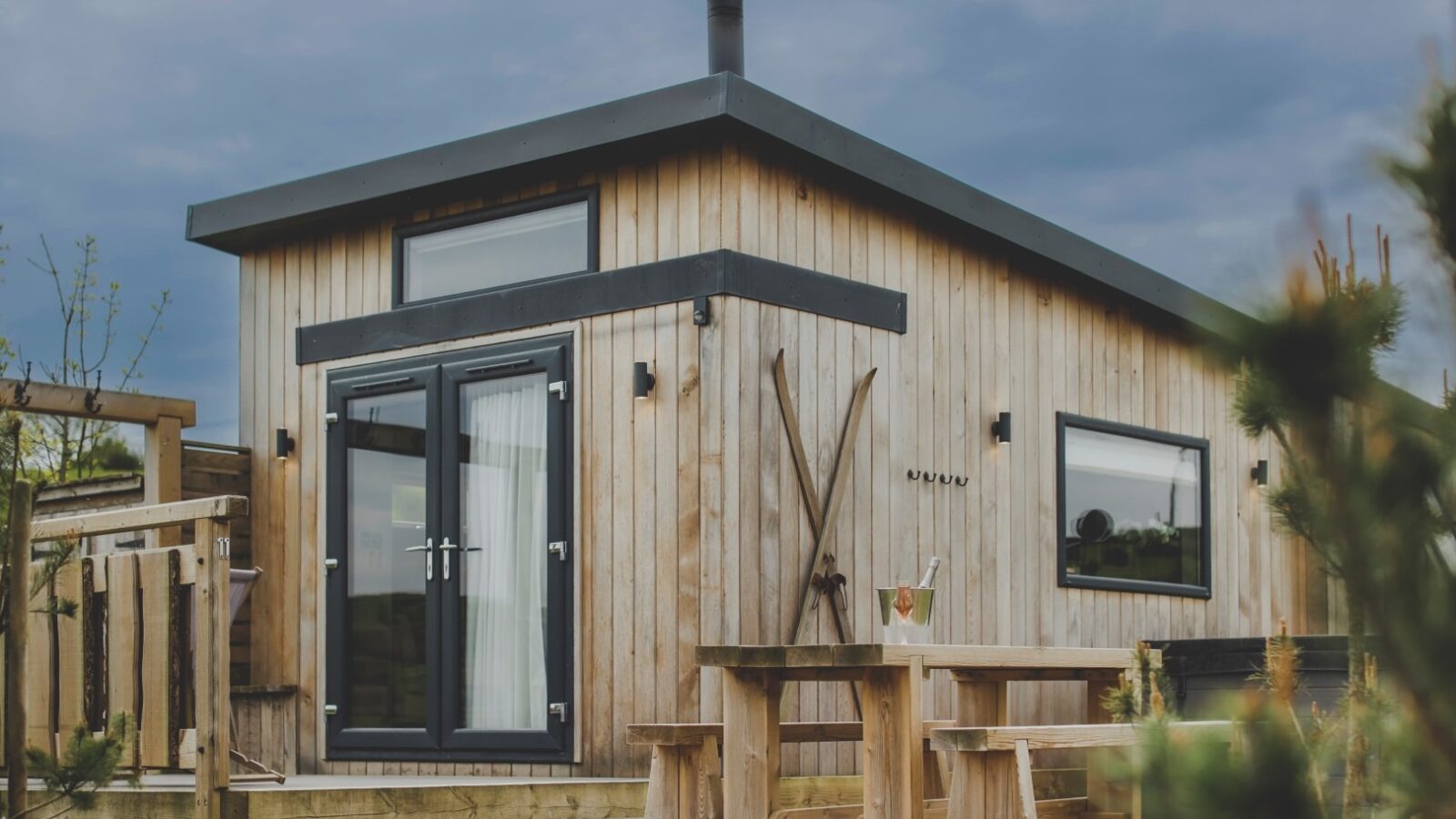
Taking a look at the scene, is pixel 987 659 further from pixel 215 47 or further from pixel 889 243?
pixel 215 47

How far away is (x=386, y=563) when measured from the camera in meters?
7.60

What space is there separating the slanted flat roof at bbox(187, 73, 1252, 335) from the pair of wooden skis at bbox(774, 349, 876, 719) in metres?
1.00

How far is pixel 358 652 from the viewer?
766 cm

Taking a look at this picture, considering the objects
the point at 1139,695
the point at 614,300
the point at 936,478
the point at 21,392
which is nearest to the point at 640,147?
the point at 614,300

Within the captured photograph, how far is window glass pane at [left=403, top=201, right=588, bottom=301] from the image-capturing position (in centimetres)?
722

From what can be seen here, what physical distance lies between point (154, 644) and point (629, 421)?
88.2 inches

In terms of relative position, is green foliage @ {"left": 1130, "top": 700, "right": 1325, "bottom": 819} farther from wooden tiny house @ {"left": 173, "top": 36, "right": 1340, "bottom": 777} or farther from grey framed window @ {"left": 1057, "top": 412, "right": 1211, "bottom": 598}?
grey framed window @ {"left": 1057, "top": 412, "right": 1211, "bottom": 598}

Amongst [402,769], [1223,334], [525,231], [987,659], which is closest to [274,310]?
[525,231]

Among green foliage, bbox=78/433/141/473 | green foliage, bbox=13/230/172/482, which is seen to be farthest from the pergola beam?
green foliage, bbox=13/230/172/482

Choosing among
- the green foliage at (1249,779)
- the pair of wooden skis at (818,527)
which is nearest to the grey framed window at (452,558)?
the pair of wooden skis at (818,527)

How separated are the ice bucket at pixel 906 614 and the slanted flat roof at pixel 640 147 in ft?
4.83

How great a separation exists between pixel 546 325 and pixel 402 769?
85.6 inches

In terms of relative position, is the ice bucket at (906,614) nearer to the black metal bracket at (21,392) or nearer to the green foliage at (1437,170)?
the green foliage at (1437,170)

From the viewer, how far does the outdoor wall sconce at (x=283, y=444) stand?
8.09 metres
